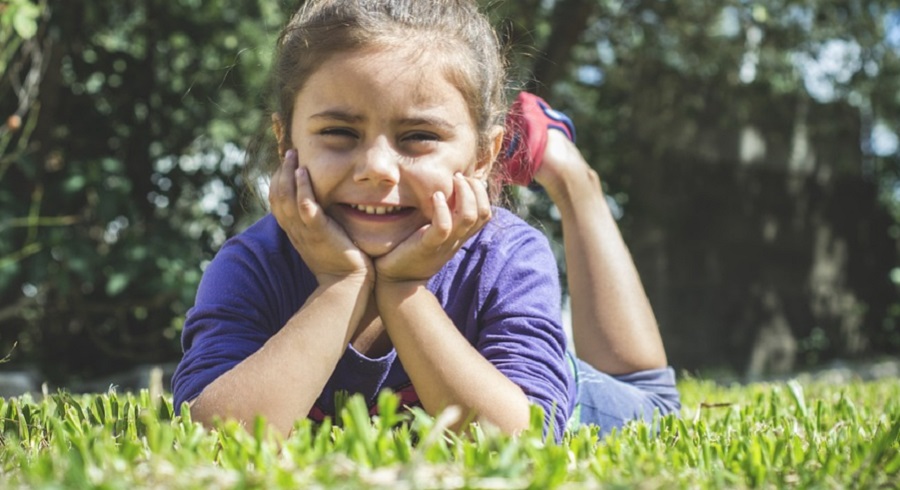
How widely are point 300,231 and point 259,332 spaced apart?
283mm

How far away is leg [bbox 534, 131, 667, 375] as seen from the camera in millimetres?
3051

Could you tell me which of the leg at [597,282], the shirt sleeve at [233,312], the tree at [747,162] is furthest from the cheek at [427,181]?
the tree at [747,162]

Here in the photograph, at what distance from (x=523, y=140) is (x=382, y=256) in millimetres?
1080

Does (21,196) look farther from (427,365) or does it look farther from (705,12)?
(705,12)

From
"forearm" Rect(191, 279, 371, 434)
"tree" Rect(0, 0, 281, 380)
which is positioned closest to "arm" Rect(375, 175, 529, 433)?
"forearm" Rect(191, 279, 371, 434)

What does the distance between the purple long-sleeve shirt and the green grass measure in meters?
0.19

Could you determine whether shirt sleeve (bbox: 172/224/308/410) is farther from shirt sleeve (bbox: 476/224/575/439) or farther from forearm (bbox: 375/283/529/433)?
shirt sleeve (bbox: 476/224/575/439)

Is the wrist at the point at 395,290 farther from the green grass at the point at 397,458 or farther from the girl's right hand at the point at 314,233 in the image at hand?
the green grass at the point at 397,458

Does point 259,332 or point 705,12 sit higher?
point 705,12

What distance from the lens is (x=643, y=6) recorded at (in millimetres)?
7180

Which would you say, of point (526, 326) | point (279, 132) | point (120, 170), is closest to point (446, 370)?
point (526, 326)

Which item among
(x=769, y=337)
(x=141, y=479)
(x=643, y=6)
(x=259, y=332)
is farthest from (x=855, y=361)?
(x=141, y=479)

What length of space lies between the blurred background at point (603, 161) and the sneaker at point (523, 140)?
0.14 metres

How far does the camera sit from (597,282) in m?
3.05
